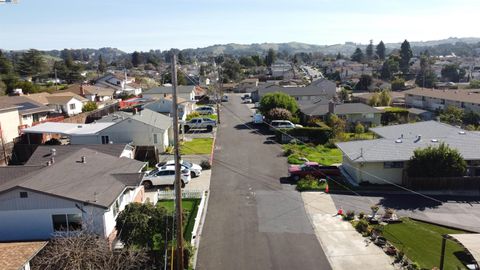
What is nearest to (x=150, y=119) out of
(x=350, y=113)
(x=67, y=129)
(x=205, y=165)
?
(x=67, y=129)

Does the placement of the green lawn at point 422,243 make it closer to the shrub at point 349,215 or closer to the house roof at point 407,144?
the shrub at point 349,215

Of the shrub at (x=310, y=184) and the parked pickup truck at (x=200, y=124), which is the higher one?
the parked pickup truck at (x=200, y=124)

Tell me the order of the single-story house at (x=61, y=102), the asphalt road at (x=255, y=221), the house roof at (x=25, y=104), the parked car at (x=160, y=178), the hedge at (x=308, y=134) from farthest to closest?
the single-story house at (x=61, y=102)
the house roof at (x=25, y=104)
the hedge at (x=308, y=134)
the parked car at (x=160, y=178)
the asphalt road at (x=255, y=221)

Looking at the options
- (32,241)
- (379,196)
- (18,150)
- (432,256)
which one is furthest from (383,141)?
→ (18,150)

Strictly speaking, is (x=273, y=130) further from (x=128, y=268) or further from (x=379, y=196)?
(x=128, y=268)

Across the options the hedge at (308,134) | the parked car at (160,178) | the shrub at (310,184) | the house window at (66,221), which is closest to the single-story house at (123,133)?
the parked car at (160,178)

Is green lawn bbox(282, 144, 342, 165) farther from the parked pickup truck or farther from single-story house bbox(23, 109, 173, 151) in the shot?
single-story house bbox(23, 109, 173, 151)

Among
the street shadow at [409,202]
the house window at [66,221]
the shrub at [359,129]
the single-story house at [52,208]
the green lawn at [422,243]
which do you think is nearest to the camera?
the single-story house at [52,208]
